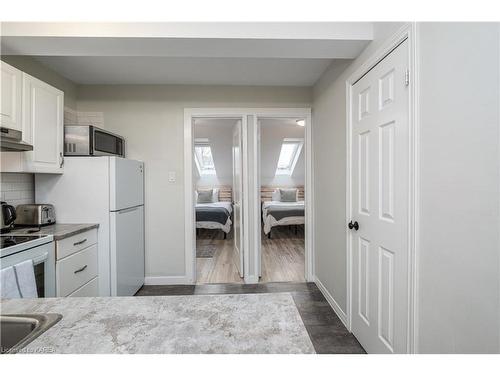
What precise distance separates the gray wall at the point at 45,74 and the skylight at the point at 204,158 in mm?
3221

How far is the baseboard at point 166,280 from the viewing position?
2.89 meters

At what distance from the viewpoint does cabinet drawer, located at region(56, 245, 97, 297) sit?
5.73ft

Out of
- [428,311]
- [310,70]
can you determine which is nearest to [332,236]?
[428,311]

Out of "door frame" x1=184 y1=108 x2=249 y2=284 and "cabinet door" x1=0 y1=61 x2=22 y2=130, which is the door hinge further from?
"cabinet door" x1=0 y1=61 x2=22 y2=130

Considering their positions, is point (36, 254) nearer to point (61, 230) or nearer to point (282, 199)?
point (61, 230)

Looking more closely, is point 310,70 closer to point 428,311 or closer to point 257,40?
point 257,40

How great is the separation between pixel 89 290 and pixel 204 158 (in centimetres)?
484

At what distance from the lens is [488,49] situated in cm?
86

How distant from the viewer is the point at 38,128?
1.91 m

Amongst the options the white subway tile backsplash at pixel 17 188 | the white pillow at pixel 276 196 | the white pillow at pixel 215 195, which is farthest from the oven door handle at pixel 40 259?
the white pillow at pixel 276 196

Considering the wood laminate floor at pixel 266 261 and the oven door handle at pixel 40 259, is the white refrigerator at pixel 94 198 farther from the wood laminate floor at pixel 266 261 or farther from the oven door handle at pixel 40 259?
the wood laminate floor at pixel 266 261

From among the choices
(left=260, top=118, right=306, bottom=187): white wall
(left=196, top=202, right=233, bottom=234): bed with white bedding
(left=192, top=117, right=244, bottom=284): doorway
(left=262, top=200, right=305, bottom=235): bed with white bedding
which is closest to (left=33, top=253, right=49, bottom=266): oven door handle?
(left=192, top=117, right=244, bottom=284): doorway

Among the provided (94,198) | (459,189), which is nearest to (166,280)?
(94,198)
